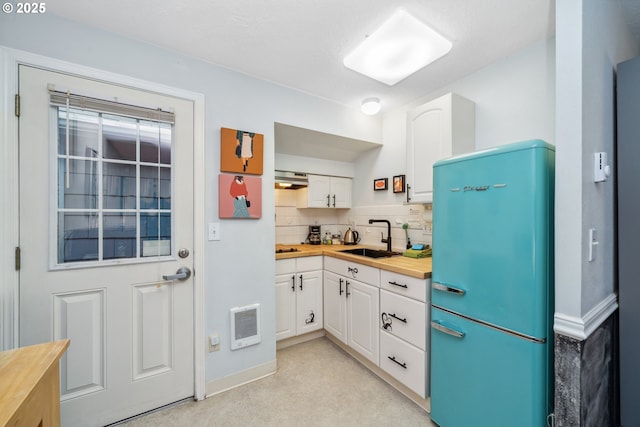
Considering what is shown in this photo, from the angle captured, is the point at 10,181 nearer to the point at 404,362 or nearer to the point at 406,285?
the point at 406,285

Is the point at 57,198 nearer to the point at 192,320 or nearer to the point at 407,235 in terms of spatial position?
the point at 192,320

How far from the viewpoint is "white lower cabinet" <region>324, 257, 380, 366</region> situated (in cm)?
203

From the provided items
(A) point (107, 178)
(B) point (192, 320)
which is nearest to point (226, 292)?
(B) point (192, 320)

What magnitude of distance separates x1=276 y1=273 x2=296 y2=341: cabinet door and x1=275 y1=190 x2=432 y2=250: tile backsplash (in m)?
0.74

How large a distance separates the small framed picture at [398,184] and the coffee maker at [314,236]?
109 centimetres

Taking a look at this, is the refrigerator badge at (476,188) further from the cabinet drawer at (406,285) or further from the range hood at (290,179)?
the range hood at (290,179)

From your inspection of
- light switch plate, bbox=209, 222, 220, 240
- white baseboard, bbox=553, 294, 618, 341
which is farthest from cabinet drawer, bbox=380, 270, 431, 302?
light switch plate, bbox=209, 222, 220, 240

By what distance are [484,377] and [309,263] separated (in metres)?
1.59

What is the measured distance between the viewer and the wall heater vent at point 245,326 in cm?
192

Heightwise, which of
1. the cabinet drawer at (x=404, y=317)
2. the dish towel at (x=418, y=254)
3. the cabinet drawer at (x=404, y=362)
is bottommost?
the cabinet drawer at (x=404, y=362)

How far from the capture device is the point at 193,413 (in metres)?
1.65

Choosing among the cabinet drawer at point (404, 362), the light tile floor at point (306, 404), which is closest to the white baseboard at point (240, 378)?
the light tile floor at point (306, 404)

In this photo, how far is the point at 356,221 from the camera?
324cm

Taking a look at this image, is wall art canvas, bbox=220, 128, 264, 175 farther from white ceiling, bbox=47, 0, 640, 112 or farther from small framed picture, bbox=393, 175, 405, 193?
small framed picture, bbox=393, 175, 405, 193
